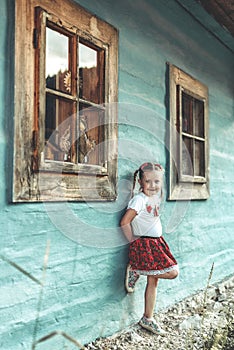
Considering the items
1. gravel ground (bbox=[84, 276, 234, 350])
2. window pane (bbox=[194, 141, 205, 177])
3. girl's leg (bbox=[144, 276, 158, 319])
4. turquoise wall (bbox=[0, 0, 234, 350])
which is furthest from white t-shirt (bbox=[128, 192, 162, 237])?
window pane (bbox=[194, 141, 205, 177])

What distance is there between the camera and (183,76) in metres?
4.51

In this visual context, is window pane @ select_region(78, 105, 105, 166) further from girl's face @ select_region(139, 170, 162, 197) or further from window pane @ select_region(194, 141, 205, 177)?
window pane @ select_region(194, 141, 205, 177)

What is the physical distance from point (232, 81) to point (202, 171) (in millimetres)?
1648

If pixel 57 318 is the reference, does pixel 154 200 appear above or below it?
above

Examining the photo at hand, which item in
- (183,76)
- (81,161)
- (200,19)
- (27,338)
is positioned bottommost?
(27,338)

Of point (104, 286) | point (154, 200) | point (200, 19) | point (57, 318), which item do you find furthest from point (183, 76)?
point (57, 318)

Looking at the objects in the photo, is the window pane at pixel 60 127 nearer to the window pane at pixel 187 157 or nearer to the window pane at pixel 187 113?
the window pane at pixel 187 157

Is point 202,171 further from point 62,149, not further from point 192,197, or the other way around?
point 62,149

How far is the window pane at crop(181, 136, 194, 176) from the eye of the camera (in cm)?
464

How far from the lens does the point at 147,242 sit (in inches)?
133

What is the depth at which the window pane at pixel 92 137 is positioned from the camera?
3.11 m

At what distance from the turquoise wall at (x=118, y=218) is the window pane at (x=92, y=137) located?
0.84 feet

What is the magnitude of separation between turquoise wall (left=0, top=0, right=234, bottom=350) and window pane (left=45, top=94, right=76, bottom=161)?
1.20 feet

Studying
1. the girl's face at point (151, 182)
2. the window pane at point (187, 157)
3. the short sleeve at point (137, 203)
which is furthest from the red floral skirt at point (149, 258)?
the window pane at point (187, 157)
